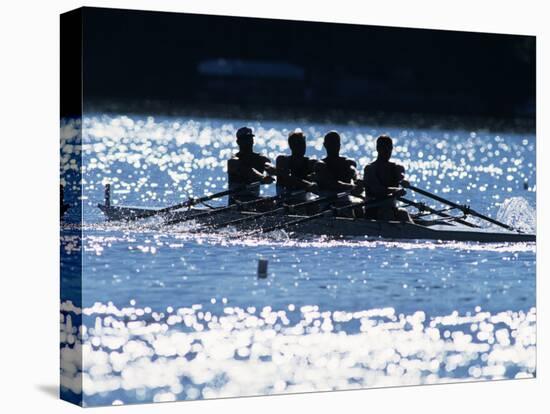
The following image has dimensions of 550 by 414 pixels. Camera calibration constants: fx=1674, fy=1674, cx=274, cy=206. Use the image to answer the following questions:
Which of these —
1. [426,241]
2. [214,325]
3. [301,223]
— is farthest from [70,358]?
[426,241]

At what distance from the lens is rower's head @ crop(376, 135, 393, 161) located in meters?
13.5

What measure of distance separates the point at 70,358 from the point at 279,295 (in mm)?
1670

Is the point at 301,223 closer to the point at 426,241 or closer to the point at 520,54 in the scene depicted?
the point at 426,241

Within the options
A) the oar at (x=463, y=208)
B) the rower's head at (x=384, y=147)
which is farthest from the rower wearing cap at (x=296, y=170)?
the oar at (x=463, y=208)

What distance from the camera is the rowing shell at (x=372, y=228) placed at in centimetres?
1287

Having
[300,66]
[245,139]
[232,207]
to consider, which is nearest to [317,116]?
[300,66]

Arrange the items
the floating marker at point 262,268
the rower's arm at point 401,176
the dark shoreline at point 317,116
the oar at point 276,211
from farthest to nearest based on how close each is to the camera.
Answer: the rower's arm at point 401,176
the oar at point 276,211
the floating marker at point 262,268
the dark shoreline at point 317,116

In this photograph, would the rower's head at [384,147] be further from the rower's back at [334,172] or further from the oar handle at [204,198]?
the oar handle at [204,198]

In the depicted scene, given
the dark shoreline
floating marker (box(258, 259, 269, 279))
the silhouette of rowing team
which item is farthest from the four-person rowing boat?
floating marker (box(258, 259, 269, 279))

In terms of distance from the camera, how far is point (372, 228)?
13.5m

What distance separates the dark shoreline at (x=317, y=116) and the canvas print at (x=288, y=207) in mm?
16

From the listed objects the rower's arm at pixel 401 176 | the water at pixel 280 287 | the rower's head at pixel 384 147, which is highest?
the rower's head at pixel 384 147

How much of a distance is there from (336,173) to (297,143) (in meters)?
0.43

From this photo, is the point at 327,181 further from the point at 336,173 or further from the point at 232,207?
the point at 232,207
